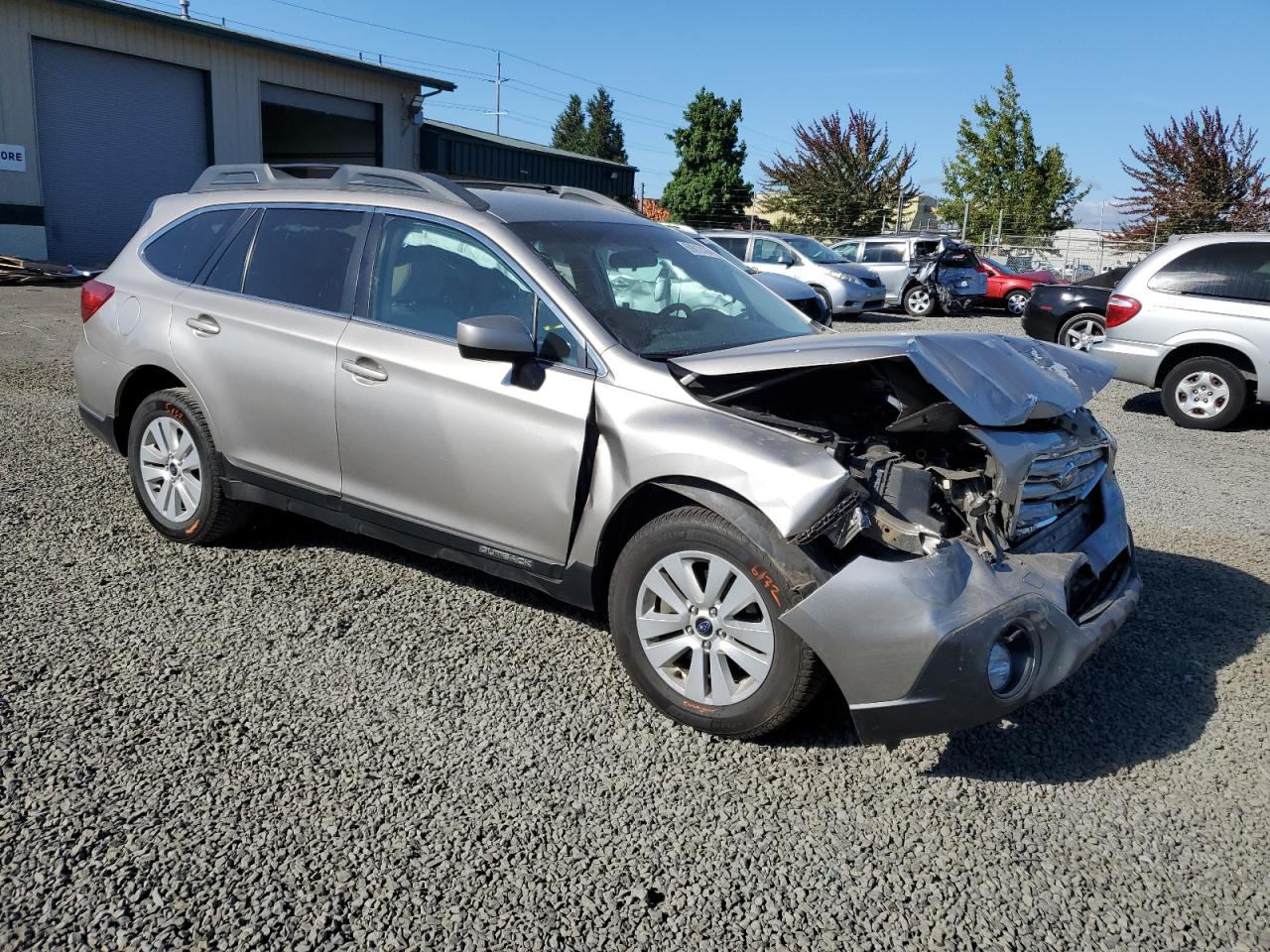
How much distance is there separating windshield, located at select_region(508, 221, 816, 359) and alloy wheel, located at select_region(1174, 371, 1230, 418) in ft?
21.1

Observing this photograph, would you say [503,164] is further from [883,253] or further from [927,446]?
[927,446]

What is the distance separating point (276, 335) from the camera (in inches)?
177

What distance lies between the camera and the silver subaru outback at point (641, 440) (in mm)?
3100

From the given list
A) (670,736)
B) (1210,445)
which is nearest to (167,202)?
(670,736)

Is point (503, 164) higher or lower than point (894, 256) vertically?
higher

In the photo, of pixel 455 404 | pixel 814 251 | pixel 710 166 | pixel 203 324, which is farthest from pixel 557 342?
pixel 710 166

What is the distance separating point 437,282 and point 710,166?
42011 millimetres

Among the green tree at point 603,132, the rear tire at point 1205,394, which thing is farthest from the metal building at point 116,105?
the green tree at point 603,132

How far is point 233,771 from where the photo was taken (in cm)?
315

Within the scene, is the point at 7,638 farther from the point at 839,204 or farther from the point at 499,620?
the point at 839,204

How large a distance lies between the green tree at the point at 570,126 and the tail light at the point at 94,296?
9358cm

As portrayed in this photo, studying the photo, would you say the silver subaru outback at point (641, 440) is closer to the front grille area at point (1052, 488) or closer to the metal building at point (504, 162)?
the front grille area at point (1052, 488)

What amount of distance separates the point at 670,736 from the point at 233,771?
139cm

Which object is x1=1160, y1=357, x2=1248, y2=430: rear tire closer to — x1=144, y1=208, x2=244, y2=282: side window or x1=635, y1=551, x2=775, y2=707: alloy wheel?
x1=635, y1=551, x2=775, y2=707: alloy wheel
